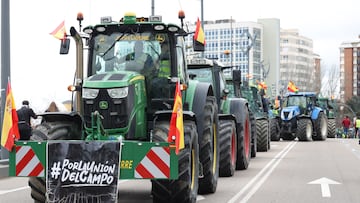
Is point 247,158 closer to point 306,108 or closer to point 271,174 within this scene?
point 271,174

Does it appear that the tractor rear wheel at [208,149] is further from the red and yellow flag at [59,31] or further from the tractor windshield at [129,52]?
the red and yellow flag at [59,31]

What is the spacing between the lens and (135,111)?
10.3 metres

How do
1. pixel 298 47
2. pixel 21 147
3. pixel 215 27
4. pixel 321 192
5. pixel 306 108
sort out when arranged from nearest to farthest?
pixel 21 147, pixel 321 192, pixel 306 108, pixel 215 27, pixel 298 47

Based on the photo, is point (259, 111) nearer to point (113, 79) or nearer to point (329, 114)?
point (113, 79)

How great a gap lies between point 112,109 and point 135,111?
41cm

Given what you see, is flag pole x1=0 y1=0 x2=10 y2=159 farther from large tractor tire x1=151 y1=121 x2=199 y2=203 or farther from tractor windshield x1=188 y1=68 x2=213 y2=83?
large tractor tire x1=151 y1=121 x2=199 y2=203

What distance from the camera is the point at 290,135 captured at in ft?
129

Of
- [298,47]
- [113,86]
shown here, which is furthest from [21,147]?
[298,47]

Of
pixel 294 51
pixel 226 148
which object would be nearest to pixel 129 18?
pixel 226 148

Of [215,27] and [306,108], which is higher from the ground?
[215,27]

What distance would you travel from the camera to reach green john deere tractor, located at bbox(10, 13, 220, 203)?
31.0ft

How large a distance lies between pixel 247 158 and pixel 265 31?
92.5 m

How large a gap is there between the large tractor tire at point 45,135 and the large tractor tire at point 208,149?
2.51 metres

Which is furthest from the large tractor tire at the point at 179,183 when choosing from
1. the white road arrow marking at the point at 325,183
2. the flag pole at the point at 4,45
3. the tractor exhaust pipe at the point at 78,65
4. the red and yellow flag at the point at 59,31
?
the flag pole at the point at 4,45
